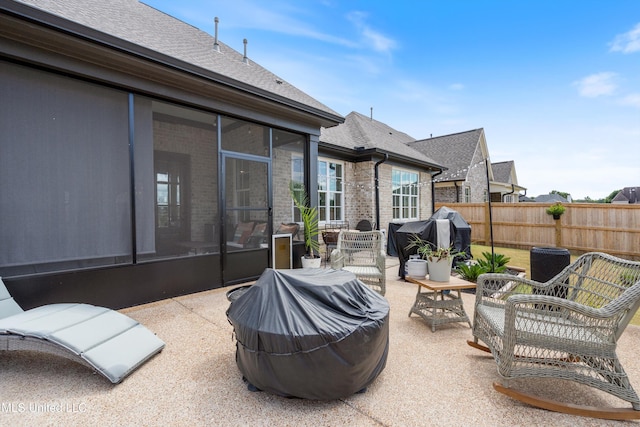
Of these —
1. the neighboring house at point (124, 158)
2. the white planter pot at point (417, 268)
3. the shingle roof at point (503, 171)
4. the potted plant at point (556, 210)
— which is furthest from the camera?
the shingle roof at point (503, 171)

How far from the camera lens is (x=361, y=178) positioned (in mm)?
8672

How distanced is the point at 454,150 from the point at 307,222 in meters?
12.6

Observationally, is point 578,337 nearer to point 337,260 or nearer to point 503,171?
point 337,260

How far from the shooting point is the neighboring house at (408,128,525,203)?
43.4 ft

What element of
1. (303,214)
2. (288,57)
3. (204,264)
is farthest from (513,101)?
(204,264)

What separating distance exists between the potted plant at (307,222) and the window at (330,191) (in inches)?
76.0

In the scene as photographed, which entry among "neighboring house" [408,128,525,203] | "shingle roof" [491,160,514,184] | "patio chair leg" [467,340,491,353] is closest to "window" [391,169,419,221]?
"neighboring house" [408,128,525,203]

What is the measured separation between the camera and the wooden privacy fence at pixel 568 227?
7496mm

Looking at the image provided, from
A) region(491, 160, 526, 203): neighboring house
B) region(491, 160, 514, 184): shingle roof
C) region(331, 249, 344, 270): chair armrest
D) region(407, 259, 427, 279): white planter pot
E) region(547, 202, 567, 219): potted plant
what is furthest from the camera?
region(491, 160, 514, 184): shingle roof

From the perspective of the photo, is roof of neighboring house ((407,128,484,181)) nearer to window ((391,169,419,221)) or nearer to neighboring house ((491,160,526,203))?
neighboring house ((491,160,526,203))

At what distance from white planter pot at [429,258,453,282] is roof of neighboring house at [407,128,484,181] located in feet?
35.6

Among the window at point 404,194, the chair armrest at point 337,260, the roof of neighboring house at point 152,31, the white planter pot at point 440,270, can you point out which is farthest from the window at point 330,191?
the white planter pot at point 440,270

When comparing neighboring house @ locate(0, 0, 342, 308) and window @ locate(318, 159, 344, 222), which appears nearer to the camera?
neighboring house @ locate(0, 0, 342, 308)

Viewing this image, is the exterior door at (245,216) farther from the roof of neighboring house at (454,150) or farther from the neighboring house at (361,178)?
the roof of neighboring house at (454,150)
